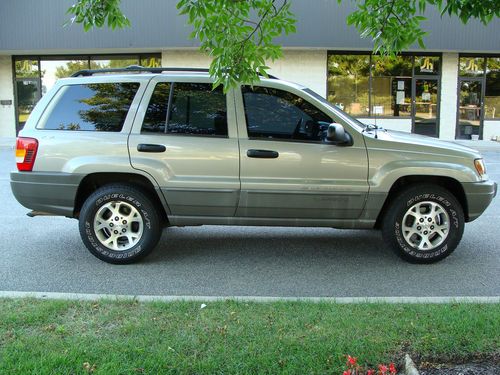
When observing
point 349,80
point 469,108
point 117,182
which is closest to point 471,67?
point 469,108

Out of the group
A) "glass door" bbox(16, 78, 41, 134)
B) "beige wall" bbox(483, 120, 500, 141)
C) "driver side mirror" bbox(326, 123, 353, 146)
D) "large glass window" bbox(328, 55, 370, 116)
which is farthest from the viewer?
"glass door" bbox(16, 78, 41, 134)

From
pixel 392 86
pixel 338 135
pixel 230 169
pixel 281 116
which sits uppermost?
pixel 392 86

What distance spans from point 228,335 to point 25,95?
22149mm

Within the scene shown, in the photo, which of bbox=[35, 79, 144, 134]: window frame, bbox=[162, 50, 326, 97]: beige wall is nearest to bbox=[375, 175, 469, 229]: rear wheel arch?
bbox=[35, 79, 144, 134]: window frame

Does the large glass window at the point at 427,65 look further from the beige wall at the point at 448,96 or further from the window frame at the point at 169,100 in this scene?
the window frame at the point at 169,100

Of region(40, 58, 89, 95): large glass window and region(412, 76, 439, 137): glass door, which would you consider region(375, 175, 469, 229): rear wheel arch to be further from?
region(40, 58, 89, 95): large glass window

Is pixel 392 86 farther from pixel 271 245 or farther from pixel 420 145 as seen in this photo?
pixel 420 145

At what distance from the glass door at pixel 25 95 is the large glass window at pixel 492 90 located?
18.5 meters

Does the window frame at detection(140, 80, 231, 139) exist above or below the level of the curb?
above

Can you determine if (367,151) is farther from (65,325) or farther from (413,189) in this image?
(65,325)

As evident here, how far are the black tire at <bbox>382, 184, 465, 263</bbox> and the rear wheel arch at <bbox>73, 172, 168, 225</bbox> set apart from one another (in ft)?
7.60

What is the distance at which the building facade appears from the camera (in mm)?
19656

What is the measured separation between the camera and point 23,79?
74.4ft

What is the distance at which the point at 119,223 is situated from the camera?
5422mm
